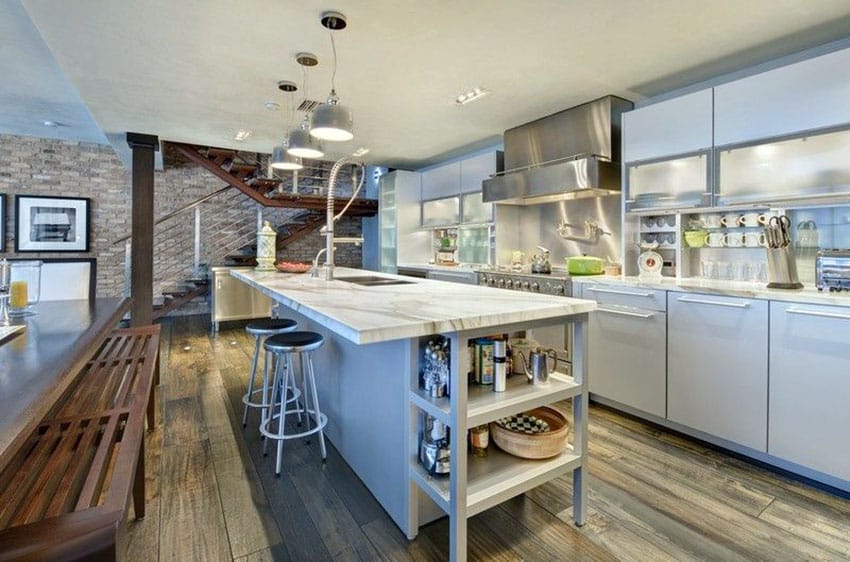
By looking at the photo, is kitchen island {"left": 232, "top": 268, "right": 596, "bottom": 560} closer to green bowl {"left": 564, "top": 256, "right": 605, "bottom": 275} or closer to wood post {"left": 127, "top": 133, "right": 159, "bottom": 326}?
green bowl {"left": 564, "top": 256, "right": 605, "bottom": 275}

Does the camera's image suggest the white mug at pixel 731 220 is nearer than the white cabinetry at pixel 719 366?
No

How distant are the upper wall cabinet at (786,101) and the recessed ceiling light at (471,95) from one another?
1548 millimetres

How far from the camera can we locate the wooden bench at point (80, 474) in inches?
30.5

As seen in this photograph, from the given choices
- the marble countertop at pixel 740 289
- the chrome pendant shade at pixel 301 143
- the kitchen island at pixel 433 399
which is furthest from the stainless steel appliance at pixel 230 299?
the marble countertop at pixel 740 289

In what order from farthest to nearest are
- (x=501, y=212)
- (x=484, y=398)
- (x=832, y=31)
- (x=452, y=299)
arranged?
(x=501, y=212), (x=832, y=31), (x=452, y=299), (x=484, y=398)

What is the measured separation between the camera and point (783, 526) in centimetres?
171

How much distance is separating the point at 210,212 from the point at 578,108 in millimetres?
5953

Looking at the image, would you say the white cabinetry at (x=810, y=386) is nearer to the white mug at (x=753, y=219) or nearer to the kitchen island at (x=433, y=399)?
the white mug at (x=753, y=219)

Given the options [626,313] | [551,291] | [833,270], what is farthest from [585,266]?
[833,270]

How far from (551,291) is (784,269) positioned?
139 centimetres

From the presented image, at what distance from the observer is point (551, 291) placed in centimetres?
327

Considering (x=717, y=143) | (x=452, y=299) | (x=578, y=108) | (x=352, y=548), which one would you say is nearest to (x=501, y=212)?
(x=578, y=108)

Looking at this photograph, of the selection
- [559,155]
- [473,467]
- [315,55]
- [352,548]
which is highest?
[315,55]

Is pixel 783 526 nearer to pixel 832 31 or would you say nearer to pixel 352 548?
pixel 352 548
